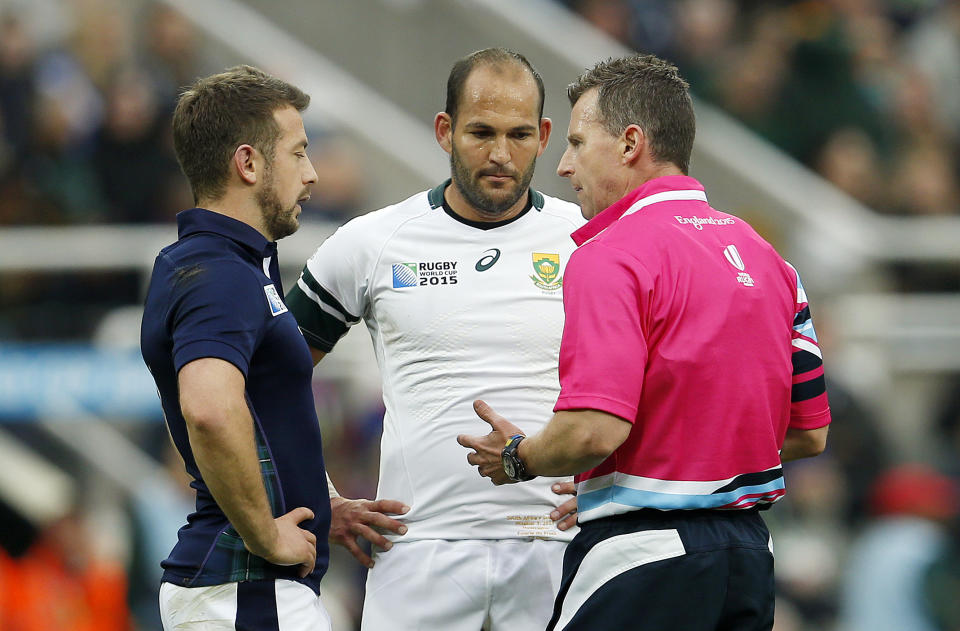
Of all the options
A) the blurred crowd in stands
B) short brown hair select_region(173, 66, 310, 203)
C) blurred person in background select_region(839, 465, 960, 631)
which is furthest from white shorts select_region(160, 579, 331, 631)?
the blurred crowd in stands

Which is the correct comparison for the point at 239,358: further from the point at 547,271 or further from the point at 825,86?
the point at 825,86

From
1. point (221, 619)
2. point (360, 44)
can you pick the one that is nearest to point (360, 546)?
point (221, 619)

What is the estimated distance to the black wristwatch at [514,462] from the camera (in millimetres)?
4172

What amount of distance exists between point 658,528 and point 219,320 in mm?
1272

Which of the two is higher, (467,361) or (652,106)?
(652,106)

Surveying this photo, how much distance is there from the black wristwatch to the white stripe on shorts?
10.8 inches

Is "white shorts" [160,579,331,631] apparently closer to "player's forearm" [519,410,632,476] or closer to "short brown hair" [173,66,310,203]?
"player's forearm" [519,410,632,476]

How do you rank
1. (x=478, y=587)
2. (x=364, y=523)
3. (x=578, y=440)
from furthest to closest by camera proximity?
1. (x=364, y=523)
2. (x=478, y=587)
3. (x=578, y=440)

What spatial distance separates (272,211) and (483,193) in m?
0.87

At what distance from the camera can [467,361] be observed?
4875 millimetres

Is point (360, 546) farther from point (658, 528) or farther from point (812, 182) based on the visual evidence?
point (812, 182)

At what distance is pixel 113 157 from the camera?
994 cm

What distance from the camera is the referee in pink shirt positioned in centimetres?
395

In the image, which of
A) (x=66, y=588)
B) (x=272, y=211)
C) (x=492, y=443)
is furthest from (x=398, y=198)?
(x=492, y=443)
